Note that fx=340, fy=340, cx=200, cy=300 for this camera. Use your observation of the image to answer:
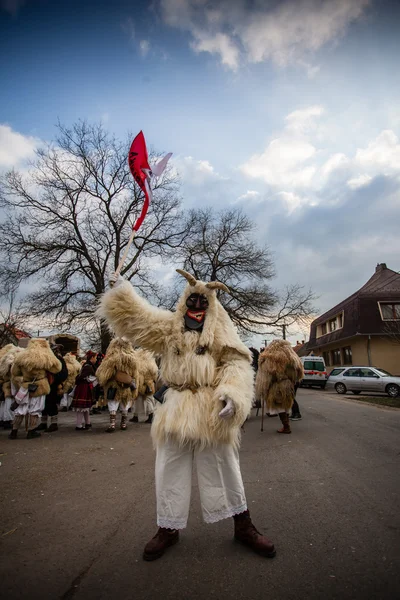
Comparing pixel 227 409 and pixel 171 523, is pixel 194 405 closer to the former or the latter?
pixel 227 409

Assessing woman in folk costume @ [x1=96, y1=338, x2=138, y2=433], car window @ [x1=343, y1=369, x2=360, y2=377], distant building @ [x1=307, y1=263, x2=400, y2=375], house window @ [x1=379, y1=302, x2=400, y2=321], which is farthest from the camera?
house window @ [x1=379, y1=302, x2=400, y2=321]

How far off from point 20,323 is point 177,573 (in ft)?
57.7

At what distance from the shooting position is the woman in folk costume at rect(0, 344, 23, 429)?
8.21 metres

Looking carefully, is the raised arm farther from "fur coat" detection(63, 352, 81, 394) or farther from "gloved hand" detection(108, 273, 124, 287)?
"fur coat" detection(63, 352, 81, 394)

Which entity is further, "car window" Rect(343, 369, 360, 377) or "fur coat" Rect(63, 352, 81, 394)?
"car window" Rect(343, 369, 360, 377)

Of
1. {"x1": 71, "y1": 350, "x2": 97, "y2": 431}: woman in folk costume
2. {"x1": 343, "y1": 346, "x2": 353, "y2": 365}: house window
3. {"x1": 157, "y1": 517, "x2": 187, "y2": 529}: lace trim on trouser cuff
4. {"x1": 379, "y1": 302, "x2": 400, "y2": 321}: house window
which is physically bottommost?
{"x1": 157, "y1": 517, "x2": 187, "y2": 529}: lace trim on trouser cuff

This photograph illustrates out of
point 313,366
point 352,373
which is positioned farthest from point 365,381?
point 313,366

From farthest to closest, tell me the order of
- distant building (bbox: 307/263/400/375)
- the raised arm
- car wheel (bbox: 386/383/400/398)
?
1. distant building (bbox: 307/263/400/375)
2. car wheel (bbox: 386/383/400/398)
3. the raised arm

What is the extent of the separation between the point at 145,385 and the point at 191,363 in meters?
7.12

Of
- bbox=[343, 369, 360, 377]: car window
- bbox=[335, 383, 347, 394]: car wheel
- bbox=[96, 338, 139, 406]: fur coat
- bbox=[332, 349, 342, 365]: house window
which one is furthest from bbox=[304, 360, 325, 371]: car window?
bbox=[96, 338, 139, 406]: fur coat

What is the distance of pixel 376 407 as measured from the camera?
40.4ft

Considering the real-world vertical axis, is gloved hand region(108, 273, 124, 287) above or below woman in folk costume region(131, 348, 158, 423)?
above

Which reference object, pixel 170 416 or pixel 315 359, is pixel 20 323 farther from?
pixel 315 359

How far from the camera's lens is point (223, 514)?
2697mm
